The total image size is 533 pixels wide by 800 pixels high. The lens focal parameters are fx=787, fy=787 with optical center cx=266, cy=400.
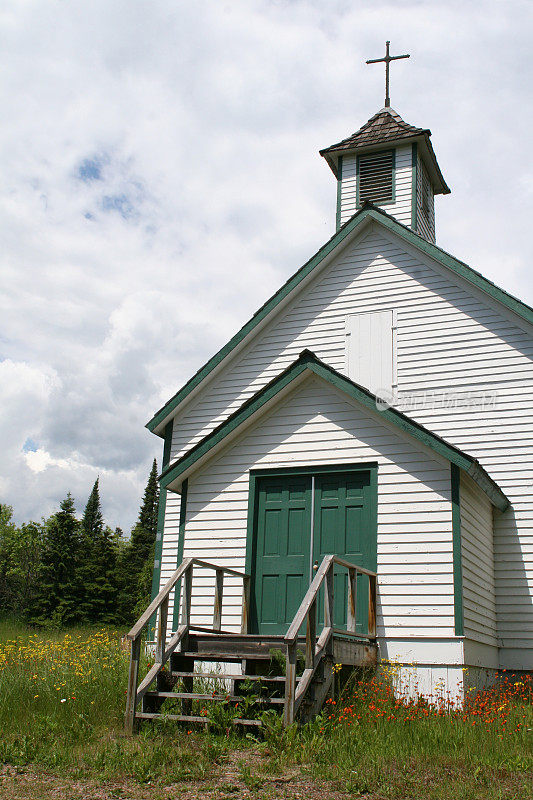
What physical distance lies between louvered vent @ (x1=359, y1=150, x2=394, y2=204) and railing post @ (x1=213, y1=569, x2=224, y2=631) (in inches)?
374

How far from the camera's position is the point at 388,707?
869cm

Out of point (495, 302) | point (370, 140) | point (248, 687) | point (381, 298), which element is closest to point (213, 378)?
point (381, 298)

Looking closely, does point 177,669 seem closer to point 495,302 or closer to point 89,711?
point 89,711

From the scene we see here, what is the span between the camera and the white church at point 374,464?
10539 mm

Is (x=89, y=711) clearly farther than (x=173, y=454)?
No

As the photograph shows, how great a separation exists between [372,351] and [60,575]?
35.7 m

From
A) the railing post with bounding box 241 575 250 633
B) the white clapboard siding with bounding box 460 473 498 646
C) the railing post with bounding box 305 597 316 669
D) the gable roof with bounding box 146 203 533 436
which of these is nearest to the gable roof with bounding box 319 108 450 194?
the gable roof with bounding box 146 203 533 436

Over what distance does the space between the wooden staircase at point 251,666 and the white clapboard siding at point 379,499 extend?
0.76m

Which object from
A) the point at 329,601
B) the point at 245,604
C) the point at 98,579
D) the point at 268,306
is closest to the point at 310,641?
the point at 329,601

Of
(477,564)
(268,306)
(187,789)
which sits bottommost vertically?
(187,789)

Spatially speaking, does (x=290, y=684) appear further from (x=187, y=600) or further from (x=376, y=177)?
(x=376, y=177)

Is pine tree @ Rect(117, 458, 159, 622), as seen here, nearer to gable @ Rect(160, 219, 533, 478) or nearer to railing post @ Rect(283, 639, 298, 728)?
gable @ Rect(160, 219, 533, 478)

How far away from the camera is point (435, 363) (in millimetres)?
13945

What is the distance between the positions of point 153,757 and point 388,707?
9.21 feet
